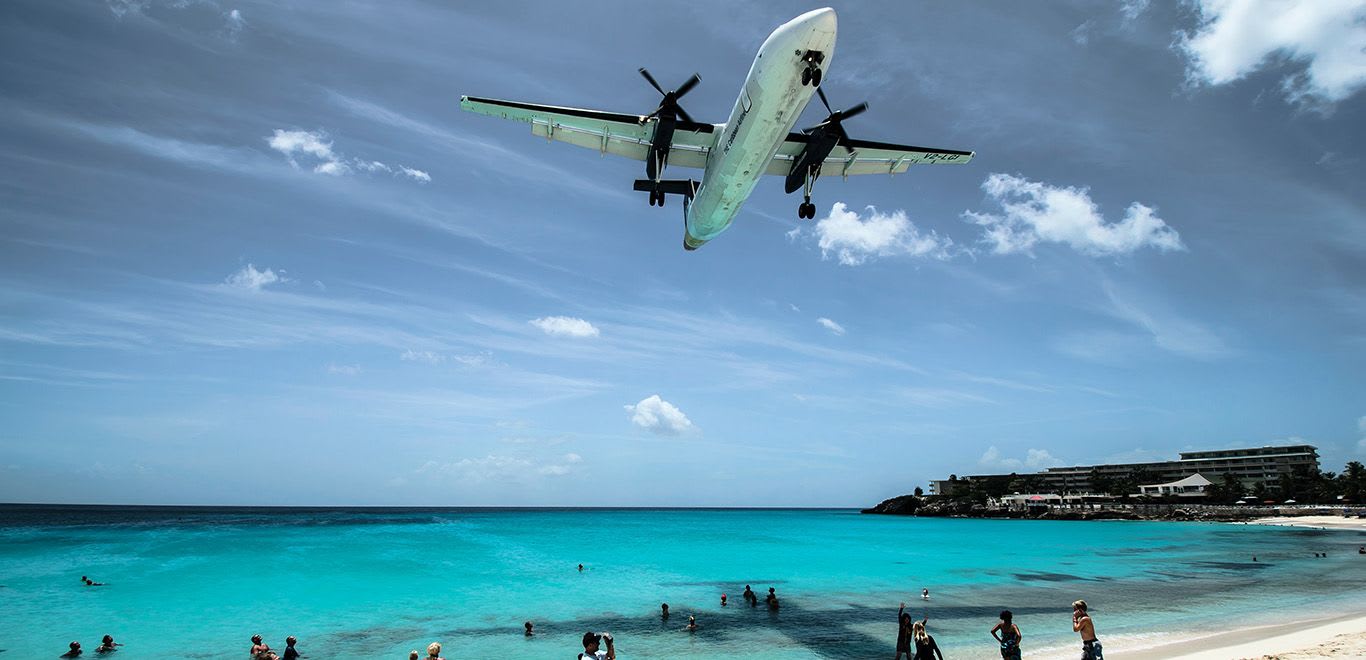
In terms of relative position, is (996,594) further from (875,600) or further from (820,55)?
(820,55)

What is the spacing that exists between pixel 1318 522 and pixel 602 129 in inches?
3598

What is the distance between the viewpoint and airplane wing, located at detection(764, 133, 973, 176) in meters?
20.2

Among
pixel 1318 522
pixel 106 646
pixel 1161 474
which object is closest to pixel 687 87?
pixel 106 646

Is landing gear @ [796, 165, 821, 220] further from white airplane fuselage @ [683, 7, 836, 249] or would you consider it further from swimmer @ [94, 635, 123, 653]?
swimmer @ [94, 635, 123, 653]

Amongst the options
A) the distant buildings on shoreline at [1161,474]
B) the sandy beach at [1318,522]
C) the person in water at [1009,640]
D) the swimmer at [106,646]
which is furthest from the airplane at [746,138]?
the distant buildings on shoreline at [1161,474]

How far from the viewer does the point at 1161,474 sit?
129m

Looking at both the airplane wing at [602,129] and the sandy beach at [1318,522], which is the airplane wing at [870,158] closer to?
the airplane wing at [602,129]

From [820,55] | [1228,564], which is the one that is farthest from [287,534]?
[1228,564]

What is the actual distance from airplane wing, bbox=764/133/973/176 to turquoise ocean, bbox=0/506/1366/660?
14.7 meters

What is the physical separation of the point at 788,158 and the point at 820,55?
7871 millimetres

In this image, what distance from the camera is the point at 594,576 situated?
35.3m

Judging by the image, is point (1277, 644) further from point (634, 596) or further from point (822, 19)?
point (634, 596)

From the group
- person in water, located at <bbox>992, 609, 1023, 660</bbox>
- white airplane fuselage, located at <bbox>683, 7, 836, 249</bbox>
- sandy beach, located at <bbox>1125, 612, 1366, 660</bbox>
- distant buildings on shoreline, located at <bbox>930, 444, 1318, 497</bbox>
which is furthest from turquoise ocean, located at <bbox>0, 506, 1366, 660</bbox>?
distant buildings on shoreline, located at <bbox>930, 444, 1318, 497</bbox>

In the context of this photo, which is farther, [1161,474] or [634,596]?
[1161,474]
